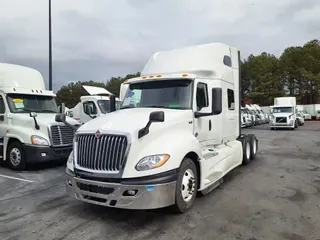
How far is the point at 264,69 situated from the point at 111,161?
177ft

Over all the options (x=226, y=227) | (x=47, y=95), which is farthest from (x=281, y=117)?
(x=226, y=227)

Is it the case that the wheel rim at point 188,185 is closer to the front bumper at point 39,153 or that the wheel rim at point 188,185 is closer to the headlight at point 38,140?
the front bumper at point 39,153

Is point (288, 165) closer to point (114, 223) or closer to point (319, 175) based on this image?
point (319, 175)

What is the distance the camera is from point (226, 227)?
4.32m

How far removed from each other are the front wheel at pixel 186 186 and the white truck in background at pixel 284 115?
83.2 ft

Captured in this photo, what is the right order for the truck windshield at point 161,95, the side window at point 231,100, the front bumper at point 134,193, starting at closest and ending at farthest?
the front bumper at point 134,193 → the truck windshield at point 161,95 → the side window at point 231,100

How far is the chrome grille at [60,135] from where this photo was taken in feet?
28.6

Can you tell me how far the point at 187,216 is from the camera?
4.77 meters

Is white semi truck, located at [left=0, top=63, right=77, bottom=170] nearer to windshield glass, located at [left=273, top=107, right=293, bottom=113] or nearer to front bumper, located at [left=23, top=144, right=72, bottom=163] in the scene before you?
front bumper, located at [left=23, top=144, right=72, bottom=163]

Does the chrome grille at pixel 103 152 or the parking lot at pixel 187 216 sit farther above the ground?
the chrome grille at pixel 103 152

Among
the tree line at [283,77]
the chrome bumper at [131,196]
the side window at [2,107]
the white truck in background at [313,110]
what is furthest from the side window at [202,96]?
the white truck in background at [313,110]

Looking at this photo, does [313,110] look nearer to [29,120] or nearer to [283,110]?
[283,110]

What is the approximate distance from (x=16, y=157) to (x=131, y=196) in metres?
5.82

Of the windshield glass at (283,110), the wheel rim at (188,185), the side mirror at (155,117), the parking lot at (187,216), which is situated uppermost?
the windshield glass at (283,110)
